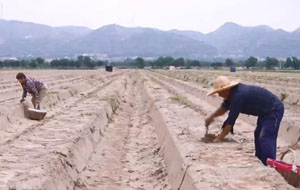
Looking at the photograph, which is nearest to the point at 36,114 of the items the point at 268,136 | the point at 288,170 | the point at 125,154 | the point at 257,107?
the point at 125,154

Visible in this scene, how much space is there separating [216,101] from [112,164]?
9853mm


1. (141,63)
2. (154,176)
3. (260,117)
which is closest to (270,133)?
(260,117)

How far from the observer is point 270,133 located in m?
7.20

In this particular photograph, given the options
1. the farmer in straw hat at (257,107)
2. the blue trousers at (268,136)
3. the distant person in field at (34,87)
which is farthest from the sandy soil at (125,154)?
the distant person in field at (34,87)

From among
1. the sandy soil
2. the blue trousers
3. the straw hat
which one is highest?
the straw hat

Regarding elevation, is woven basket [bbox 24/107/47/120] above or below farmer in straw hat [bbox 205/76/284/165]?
below

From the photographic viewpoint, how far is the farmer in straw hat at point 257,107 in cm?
702

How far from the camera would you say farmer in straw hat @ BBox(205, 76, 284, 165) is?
7.02 metres

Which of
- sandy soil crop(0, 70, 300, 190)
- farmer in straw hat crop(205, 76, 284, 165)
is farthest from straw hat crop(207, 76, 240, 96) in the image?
sandy soil crop(0, 70, 300, 190)

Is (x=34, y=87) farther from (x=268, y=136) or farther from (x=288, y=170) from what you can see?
(x=288, y=170)

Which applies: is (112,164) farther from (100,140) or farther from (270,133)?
(270,133)

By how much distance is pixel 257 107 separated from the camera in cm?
727

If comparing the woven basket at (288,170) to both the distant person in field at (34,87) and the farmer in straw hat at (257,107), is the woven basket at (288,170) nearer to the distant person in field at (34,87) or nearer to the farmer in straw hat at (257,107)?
the farmer in straw hat at (257,107)

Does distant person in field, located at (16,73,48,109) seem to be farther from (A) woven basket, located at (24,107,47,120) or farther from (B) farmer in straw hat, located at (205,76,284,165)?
(B) farmer in straw hat, located at (205,76,284,165)
